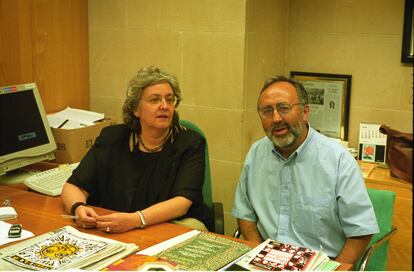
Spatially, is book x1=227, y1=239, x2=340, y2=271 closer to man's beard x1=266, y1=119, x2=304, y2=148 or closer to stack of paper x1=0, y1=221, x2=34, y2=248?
man's beard x1=266, y1=119, x2=304, y2=148

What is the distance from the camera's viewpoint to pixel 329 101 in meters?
3.58

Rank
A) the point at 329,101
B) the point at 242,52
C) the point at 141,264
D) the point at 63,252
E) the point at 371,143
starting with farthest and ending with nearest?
the point at 329,101 < the point at 371,143 < the point at 242,52 < the point at 63,252 < the point at 141,264

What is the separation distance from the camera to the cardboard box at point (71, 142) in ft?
10.6

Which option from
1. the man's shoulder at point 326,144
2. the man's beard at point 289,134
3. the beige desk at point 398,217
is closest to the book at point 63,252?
the man's beard at point 289,134

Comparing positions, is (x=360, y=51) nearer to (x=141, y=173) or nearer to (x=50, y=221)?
(x=141, y=173)

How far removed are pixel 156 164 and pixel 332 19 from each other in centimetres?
169

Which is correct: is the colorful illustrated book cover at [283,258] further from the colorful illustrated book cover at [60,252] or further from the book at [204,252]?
the colorful illustrated book cover at [60,252]

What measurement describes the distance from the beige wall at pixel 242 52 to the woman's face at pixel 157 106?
726 mm

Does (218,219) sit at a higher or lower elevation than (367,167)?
lower

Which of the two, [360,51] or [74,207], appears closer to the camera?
[74,207]

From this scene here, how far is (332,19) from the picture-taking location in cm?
352

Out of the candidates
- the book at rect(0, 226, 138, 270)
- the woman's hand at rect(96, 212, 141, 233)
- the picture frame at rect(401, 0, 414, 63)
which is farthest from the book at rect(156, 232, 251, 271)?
the picture frame at rect(401, 0, 414, 63)

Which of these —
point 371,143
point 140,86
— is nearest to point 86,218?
point 140,86

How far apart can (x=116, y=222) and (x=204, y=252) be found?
42cm
